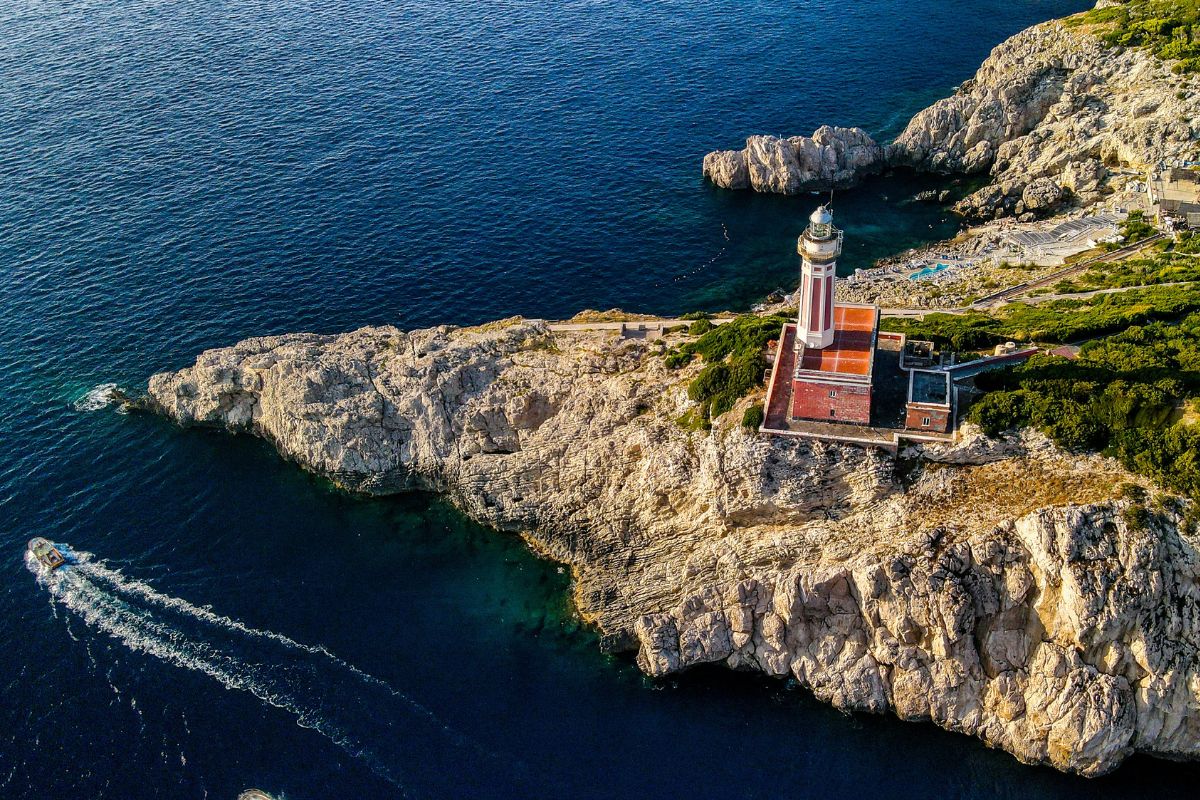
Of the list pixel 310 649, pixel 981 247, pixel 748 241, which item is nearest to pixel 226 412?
pixel 310 649

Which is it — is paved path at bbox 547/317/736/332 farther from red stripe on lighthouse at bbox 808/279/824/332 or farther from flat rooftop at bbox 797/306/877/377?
red stripe on lighthouse at bbox 808/279/824/332

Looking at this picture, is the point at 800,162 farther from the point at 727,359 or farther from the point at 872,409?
the point at 872,409

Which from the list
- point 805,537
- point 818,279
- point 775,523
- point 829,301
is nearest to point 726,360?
point 829,301

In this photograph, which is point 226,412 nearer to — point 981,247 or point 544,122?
point 544,122

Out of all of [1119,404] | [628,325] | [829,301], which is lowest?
[628,325]

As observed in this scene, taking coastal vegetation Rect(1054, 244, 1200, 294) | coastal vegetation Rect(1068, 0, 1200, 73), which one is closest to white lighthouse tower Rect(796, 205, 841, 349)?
coastal vegetation Rect(1054, 244, 1200, 294)
